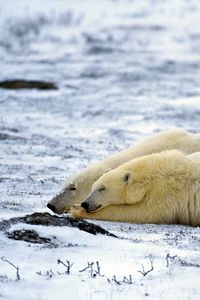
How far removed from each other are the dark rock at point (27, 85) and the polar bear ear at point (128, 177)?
1113 cm

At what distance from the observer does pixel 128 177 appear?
6551 mm

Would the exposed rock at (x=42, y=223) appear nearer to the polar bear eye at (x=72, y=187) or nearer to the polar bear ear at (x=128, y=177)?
the polar bear ear at (x=128, y=177)

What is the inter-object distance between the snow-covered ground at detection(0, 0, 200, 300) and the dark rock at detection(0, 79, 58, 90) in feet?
1.19

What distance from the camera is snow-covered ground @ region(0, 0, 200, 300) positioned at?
4547mm

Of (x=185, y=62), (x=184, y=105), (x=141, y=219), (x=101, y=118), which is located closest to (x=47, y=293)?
(x=141, y=219)

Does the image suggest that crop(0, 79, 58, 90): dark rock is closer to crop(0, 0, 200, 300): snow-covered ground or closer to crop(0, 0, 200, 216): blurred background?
crop(0, 0, 200, 216): blurred background

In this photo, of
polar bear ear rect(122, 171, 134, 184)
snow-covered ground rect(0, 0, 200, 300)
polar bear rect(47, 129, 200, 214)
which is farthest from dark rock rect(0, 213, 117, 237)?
polar bear rect(47, 129, 200, 214)

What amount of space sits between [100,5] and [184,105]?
29.9m

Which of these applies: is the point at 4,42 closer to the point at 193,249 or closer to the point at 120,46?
the point at 120,46

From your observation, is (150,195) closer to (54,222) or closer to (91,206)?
(91,206)

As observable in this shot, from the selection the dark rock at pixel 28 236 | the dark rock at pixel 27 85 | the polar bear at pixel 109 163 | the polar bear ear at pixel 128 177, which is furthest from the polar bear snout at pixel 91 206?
the dark rock at pixel 27 85

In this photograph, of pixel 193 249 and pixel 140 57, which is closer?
pixel 193 249

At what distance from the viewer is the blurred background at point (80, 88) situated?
9.65 metres

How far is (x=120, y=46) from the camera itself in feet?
91.9
